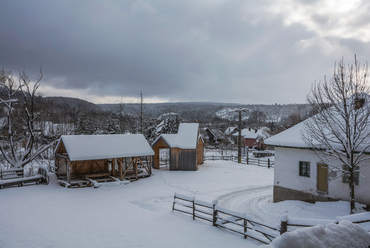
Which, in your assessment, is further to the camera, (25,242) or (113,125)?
(113,125)

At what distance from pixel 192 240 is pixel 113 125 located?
36.3 m

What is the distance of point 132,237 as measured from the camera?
7.59m

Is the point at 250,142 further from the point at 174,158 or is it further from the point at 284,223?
the point at 284,223

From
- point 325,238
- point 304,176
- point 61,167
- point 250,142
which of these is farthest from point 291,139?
point 250,142

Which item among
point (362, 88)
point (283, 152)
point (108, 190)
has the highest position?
point (362, 88)

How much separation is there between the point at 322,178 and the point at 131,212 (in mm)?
9788

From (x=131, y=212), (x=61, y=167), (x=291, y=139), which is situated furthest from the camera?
(x=61, y=167)

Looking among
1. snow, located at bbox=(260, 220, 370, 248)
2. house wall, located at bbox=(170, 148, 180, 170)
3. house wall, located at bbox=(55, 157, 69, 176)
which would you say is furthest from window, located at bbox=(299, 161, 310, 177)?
house wall, located at bbox=(55, 157, 69, 176)

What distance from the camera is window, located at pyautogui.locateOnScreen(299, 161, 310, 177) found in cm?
1227

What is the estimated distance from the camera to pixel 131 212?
1096cm

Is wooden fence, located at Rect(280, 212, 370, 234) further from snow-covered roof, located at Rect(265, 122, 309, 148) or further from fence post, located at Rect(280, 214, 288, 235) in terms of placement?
snow-covered roof, located at Rect(265, 122, 309, 148)

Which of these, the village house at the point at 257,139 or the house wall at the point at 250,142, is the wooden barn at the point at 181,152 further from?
the house wall at the point at 250,142

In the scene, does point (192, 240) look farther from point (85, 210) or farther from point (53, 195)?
point (53, 195)

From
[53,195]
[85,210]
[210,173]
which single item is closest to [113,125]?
[210,173]
